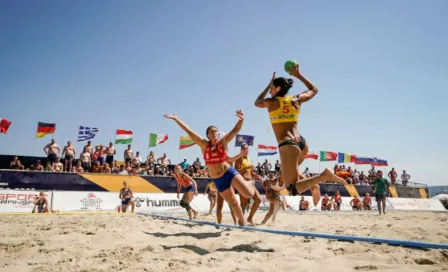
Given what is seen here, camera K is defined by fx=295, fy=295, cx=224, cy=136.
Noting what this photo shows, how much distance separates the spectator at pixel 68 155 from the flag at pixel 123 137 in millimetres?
5226

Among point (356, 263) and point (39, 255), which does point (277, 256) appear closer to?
point (356, 263)

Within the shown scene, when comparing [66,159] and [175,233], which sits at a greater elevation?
[66,159]

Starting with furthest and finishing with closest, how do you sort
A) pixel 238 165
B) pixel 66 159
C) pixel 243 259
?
pixel 66 159, pixel 238 165, pixel 243 259

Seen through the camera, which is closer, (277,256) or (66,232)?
(277,256)

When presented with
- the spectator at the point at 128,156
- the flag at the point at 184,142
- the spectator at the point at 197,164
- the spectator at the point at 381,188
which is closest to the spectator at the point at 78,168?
the spectator at the point at 128,156

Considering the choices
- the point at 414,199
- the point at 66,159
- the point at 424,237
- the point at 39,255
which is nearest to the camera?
the point at 39,255

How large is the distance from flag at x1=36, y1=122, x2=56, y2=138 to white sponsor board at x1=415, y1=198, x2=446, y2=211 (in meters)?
30.6

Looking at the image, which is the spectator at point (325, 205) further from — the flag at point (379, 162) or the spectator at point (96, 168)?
the flag at point (379, 162)

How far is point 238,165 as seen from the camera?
8844mm

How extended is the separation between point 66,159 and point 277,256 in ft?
47.4

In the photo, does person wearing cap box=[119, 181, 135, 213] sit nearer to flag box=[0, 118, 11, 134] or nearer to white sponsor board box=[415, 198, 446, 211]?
flag box=[0, 118, 11, 134]

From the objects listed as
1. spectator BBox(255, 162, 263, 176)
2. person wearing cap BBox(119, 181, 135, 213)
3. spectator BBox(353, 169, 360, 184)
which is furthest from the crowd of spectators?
spectator BBox(353, 169, 360, 184)

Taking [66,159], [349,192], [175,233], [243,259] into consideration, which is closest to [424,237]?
[243,259]

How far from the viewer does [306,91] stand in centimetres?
492
